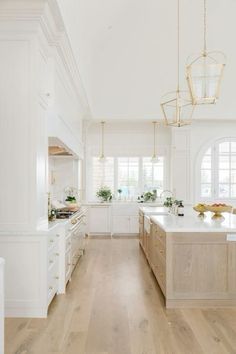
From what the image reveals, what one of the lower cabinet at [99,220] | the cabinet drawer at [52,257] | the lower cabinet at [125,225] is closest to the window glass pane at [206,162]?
the lower cabinet at [125,225]

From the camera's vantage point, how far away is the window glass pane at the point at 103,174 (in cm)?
896

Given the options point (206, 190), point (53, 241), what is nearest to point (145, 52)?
point (206, 190)

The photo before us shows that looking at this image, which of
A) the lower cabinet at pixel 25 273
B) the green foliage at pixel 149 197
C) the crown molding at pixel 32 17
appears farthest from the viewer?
the green foliage at pixel 149 197

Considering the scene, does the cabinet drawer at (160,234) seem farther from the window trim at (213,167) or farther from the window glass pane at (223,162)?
the window glass pane at (223,162)

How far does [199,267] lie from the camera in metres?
3.60

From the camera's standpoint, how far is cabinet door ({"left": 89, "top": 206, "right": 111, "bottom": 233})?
8.45 meters

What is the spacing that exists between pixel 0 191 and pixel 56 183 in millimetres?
3333

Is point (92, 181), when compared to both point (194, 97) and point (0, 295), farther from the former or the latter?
point (0, 295)

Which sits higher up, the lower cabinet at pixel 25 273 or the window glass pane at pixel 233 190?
the window glass pane at pixel 233 190

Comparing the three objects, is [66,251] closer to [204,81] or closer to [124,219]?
[204,81]

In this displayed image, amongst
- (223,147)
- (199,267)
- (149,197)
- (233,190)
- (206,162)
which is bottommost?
(199,267)

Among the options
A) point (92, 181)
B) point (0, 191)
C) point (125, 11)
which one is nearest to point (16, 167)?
point (0, 191)

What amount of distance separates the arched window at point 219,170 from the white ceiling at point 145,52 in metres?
0.83

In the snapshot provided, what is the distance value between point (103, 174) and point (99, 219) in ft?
4.07
